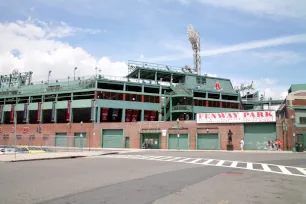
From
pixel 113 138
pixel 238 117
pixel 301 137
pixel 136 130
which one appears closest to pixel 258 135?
pixel 238 117

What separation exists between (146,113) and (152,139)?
1781 centimetres

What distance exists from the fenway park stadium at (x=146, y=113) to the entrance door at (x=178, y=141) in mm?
167

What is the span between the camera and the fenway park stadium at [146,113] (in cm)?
4400

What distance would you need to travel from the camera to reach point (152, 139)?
50562 millimetres

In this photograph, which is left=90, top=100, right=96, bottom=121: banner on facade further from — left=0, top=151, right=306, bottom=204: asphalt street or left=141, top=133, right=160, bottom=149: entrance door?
left=0, top=151, right=306, bottom=204: asphalt street

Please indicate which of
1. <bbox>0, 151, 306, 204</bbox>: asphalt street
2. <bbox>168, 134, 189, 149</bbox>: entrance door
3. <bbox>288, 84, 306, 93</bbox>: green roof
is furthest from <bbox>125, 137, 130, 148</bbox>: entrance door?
<bbox>0, 151, 306, 204</bbox>: asphalt street

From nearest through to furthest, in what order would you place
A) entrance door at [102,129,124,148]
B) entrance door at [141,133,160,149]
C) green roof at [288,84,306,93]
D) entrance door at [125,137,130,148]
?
entrance door at [141,133,160,149]
entrance door at [125,137,130,148]
entrance door at [102,129,124,148]
green roof at [288,84,306,93]

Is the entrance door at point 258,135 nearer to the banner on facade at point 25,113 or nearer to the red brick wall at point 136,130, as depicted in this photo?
the red brick wall at point 136,130

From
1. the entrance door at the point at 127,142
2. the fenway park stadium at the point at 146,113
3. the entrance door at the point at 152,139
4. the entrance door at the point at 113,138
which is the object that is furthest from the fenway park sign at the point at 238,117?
the entrance door at the point at 113,138

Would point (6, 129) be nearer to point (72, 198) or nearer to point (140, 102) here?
point (140, 102)

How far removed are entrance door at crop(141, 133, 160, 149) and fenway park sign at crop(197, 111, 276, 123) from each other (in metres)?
8.21

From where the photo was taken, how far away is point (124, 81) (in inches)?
2630

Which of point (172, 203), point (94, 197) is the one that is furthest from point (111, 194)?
point (172, 203)

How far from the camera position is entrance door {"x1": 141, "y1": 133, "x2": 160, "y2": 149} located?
50031 millimetres
